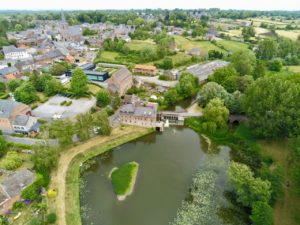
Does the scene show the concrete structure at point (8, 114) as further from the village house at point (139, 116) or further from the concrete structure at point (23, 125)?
the village house at point (139, 116)

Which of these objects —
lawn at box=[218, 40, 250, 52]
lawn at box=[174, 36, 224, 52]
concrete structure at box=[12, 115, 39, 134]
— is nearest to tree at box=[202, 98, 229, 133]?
concrete structure at box=[12, 115, 39, 134]

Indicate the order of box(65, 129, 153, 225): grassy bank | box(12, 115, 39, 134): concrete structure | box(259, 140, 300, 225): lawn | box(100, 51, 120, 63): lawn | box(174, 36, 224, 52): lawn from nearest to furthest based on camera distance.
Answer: box(259, 140, 300, 225): lawn < box(65, 129, 153, 225): grassy bank < box(12, 115, 39, 134): concrete structure < box(100, 51, 120, 63): lawn < box(174, 36, 224, 52): lawn

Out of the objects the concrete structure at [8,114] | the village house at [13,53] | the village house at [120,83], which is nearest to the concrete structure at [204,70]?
the village house at [120,83]

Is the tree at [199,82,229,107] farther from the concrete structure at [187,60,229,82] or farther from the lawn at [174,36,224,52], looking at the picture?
the lawn at [174,36,224,52]

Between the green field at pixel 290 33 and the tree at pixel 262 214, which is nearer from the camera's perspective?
the tree at pixel 262 214

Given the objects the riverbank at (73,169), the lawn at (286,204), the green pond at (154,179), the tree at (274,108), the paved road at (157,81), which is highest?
the tree at (274,108)

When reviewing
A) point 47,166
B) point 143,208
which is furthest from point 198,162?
point 47,166
